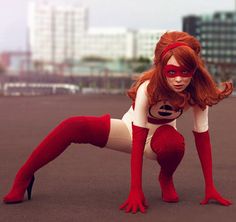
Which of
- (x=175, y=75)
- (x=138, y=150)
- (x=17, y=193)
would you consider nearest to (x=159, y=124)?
(x=138, y=150)

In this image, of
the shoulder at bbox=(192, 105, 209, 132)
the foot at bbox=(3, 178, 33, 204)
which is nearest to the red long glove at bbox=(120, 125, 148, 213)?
the shoulder at bbox=(192, 105, 209, 132)

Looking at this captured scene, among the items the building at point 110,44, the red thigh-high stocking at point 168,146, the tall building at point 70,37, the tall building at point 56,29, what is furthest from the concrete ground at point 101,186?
the tall building at point 56,29

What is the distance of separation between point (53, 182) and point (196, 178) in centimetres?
109

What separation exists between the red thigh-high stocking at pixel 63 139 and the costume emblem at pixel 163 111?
304 millimetres

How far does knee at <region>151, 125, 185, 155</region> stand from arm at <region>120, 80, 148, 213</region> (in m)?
0.08

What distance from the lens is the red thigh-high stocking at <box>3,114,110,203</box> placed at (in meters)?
3.28

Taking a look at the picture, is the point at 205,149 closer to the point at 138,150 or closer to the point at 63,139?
the point at 138,150

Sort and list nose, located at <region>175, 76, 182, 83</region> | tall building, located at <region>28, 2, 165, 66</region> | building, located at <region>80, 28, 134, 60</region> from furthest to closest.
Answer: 1. tall building, located at <region>28, 2, 165, 66</region>
2. building, located at <region>80, 28, 134, 60</region>
3. nose, located at <region>175, 76, 182, 83</region>

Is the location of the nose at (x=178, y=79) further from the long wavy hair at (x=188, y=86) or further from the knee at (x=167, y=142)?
the knee at (x=167, y=142)

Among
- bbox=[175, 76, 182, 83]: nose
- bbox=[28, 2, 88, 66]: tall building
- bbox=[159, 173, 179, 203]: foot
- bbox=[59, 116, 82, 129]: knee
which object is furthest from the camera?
bbox=[28, 2, 88, 66]: tall building

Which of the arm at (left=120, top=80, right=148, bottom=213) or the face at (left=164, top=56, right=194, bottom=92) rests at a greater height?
the face at (left=164, top=56, right=194, bottom=92)

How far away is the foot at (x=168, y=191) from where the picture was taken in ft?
11.1

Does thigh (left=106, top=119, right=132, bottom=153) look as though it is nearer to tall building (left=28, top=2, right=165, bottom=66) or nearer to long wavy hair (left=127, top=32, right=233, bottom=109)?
long wavy hair (left=127, top=32, right=233, bottom=109)

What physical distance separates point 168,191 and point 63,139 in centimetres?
73
